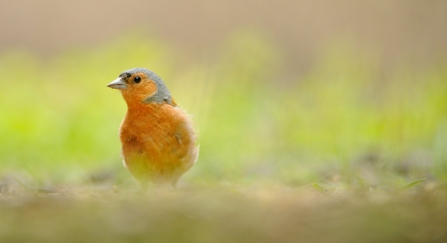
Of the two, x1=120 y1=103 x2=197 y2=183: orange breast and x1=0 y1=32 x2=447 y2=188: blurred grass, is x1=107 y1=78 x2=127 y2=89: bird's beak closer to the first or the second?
x1=120 y1=103 x2=197 y2=183: orange breast

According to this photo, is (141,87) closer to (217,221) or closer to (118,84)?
(118,84)

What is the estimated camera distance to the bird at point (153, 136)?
3.69 metres

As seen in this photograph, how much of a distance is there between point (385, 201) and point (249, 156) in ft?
11.9

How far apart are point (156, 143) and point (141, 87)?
539 mm

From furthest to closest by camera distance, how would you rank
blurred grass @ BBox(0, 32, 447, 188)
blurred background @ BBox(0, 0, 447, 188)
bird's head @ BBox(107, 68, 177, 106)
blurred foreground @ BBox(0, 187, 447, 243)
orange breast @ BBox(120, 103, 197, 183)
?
blurred grass @ BBox(0, 32, 447, 188) → blurred background @ BBox(0, 0, 447, 188) → bird's head @ BBox(107, 68, 177, 106) → orange breast @ BBox(120, 103, 197, 183) → blurred foreground @ BBox(0, 187, 447, 243)

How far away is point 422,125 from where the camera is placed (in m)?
5.19

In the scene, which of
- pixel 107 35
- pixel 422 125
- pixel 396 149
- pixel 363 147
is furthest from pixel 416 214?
pixel 107 35

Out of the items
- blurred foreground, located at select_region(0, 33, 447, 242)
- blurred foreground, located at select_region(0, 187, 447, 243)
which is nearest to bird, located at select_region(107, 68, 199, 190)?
blurred foreground, located at select_region(0, 33, 447, 242)

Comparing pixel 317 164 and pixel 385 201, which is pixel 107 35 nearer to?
pixel 317 164

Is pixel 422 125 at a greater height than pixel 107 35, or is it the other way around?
pixel 107 35

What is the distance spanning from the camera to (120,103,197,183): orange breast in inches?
145

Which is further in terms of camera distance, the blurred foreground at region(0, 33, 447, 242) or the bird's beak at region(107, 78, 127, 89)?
the bird's beak at region(107, 78, 127, 89)

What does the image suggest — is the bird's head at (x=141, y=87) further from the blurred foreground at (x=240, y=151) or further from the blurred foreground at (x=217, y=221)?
the blurred foreground at (x=217, y=221)

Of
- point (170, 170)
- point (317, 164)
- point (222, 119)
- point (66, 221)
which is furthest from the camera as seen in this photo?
point (222, 119)
